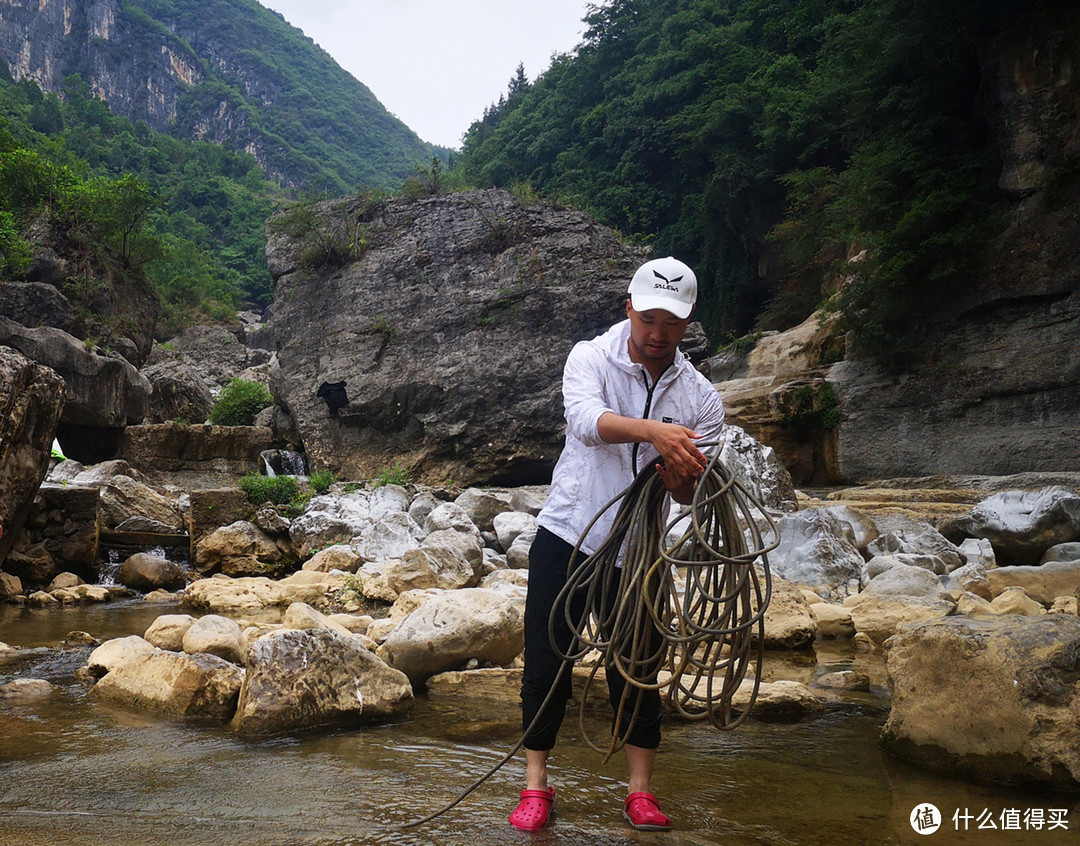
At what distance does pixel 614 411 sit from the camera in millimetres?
2416

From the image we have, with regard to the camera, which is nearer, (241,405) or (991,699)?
(991,699)

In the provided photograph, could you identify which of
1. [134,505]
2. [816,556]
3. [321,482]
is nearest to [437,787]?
[816,556]

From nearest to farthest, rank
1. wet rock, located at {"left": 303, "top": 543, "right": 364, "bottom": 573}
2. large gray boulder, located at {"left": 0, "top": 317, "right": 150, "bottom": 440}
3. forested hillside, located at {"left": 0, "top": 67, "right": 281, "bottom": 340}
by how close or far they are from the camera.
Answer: wet rock, located at {"left": 303, "top": 543, "right": 364, "bottom": 573}
large gray boulder, located at {"left": 0, "top": 317, "right": 150, "bottom": 440}
forested hillside, located at {"left": 0, "top": 67, "right": 281, "bottom": 340}

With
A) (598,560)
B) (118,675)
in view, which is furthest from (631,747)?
(118,675)

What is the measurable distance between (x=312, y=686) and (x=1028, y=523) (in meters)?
8.11

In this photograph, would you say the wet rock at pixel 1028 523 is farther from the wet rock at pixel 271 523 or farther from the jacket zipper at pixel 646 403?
the wet rock at pixel 271 523

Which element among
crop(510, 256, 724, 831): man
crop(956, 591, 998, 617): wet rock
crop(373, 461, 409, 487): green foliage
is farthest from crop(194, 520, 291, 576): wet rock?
crop(510, 256, 724, 831): man

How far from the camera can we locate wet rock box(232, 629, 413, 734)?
3.49 m

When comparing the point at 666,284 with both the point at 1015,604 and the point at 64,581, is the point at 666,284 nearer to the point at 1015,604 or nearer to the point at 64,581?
the point at 1015,604

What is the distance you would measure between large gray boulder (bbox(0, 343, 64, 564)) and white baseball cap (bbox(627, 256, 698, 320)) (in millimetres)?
6649

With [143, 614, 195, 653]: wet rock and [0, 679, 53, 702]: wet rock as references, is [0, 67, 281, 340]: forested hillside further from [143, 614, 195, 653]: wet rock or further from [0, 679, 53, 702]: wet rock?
[0, 679, 53, 702]: wet rock

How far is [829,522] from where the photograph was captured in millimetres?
8641

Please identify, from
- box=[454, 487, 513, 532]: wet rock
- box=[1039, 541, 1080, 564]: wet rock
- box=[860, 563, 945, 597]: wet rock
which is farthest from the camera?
box=[454, 487, 513, 532]: wet rock

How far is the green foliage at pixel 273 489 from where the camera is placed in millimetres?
12492
